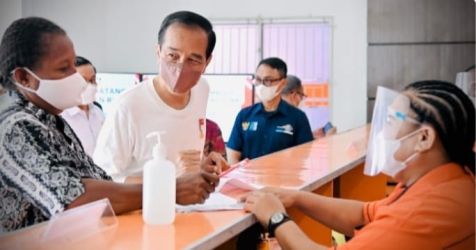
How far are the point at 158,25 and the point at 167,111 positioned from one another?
4330mm

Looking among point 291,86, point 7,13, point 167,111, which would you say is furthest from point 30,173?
point 291,86

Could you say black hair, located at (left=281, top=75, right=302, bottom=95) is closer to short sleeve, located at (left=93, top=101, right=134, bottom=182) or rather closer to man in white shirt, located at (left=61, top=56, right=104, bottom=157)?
man in white shirt, located at (left=61, top=56, right=104, bottom=157)

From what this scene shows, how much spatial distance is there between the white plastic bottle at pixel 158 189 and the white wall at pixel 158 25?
14.0 feet

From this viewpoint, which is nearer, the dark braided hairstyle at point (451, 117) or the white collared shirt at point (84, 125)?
the dark braided hairstyle at point (451, 117)

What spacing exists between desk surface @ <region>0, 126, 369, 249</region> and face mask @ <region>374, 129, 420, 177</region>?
1.09ft

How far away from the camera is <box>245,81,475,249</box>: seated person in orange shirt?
48.6 inches

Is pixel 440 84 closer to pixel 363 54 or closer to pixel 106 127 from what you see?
pixel 106 127

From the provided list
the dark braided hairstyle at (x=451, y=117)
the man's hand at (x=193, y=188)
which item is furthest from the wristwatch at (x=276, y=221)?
the dark braided hairstyle at (x=451, y=117)

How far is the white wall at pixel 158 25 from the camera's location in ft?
17.8

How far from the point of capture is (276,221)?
1.40 meters

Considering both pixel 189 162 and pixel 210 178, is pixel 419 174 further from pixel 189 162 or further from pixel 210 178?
pixel 189 162

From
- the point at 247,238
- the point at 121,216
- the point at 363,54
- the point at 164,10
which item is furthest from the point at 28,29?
the point at 164,10

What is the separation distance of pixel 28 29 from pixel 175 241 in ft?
1.84

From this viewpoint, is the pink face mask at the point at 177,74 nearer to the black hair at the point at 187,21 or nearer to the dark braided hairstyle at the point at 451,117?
the black hair at the point at 187,21
